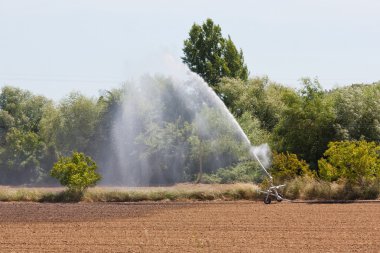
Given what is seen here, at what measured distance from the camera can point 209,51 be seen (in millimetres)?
78562

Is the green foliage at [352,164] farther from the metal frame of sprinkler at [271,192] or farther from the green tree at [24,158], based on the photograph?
the green tree at [24,158]

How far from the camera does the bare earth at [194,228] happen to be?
22.3 metres

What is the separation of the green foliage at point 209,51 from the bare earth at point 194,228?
1559 inches

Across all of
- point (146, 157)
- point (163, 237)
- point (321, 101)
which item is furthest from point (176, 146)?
point (163, 237)

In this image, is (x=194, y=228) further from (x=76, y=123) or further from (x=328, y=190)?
(x=76, y=123)

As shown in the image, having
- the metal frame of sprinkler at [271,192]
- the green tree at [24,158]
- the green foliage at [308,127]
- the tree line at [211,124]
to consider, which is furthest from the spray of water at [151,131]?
the metal frame of sprinkler at [271,192]

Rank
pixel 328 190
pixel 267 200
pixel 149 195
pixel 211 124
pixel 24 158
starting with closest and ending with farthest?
pixel 267 200
pixel 328 190
pixel 149 195
pixel 211 124
pixel 24 158

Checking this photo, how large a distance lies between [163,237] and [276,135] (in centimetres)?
3035

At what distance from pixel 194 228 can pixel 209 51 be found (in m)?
52.2

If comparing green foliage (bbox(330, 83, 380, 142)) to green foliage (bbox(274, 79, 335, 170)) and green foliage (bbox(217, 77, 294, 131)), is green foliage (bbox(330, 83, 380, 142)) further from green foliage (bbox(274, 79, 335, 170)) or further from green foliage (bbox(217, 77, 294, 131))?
green foliage (bbox(217, 77, 294, 131))

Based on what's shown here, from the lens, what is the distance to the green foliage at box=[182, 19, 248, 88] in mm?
77875

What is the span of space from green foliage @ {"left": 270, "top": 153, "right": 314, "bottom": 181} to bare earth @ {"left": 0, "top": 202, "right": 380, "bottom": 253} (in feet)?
16.7

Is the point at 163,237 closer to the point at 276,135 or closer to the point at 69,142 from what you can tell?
the point at 276,135

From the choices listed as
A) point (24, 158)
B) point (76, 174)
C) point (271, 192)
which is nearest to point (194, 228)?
point (271, 192)
